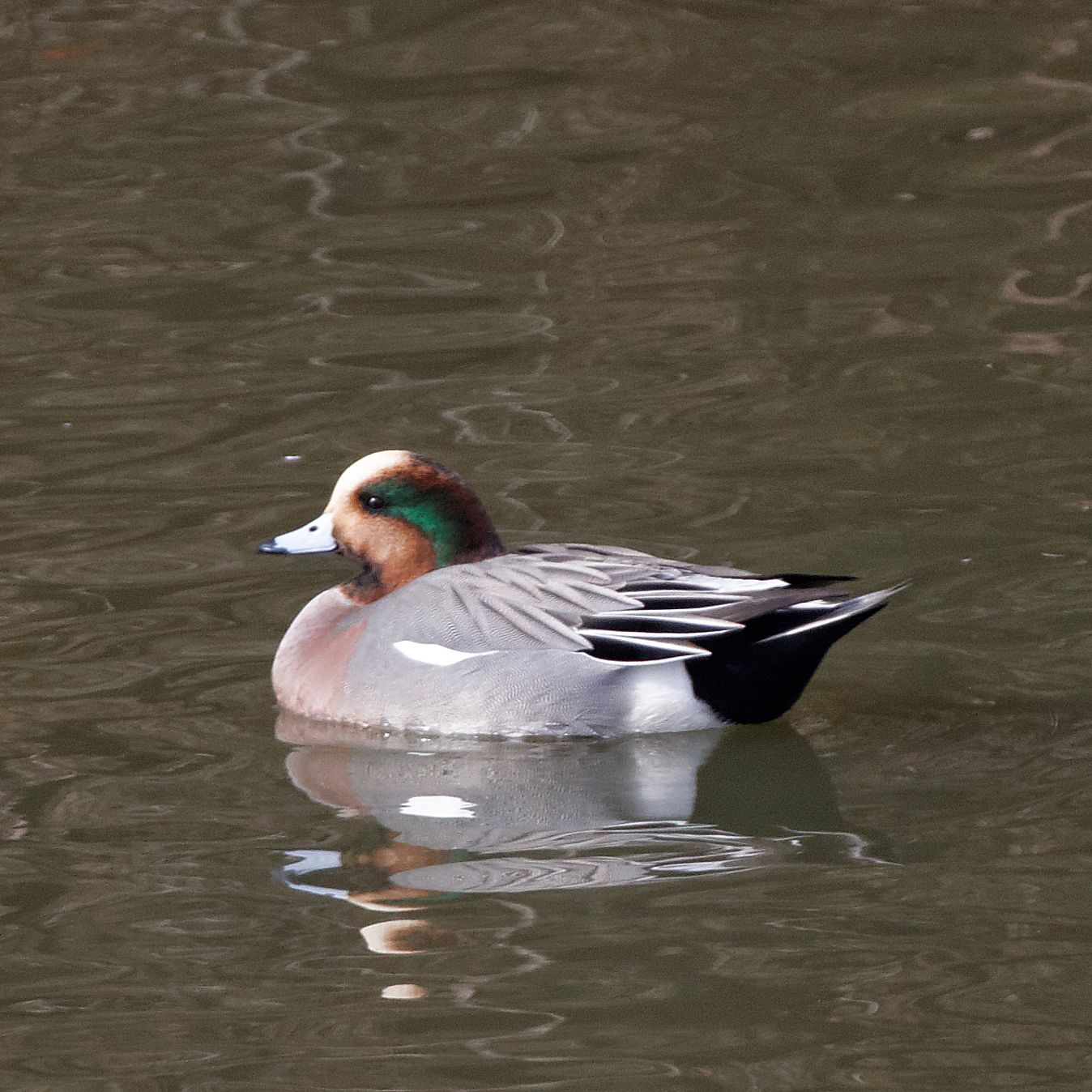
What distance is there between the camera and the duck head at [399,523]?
6.47 m

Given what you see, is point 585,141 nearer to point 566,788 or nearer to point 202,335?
point 202,335

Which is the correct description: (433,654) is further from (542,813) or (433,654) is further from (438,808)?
(542,813)

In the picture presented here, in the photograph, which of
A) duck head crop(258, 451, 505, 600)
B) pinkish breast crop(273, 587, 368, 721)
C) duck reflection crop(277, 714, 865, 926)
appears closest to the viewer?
duck reflection crop(277, 714, 865, 926)

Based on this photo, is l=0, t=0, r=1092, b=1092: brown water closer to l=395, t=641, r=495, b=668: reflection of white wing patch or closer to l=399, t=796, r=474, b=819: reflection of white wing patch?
l=399, t=796, r=474, b=819: reflection of white wing patch

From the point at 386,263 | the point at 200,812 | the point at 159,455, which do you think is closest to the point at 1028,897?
the point at 200,812

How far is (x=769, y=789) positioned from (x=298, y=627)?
1.46m

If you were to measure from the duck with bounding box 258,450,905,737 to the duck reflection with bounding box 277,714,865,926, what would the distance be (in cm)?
8

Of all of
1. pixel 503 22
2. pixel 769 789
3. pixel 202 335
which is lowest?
pixel 769 789

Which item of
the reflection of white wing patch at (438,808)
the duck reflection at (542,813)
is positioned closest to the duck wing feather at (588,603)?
the duck reflection at (542,813)

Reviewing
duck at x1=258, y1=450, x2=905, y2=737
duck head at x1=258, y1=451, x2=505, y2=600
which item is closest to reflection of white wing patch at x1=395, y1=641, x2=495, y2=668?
duck at x1=258, y1=450, x2=905, y2=737

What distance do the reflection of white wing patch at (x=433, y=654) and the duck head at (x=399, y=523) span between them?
1.17ft

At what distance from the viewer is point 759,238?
412 inches

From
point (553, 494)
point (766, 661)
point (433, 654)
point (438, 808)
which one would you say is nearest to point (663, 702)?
point (766, 661)

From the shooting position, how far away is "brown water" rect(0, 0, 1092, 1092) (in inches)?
175
